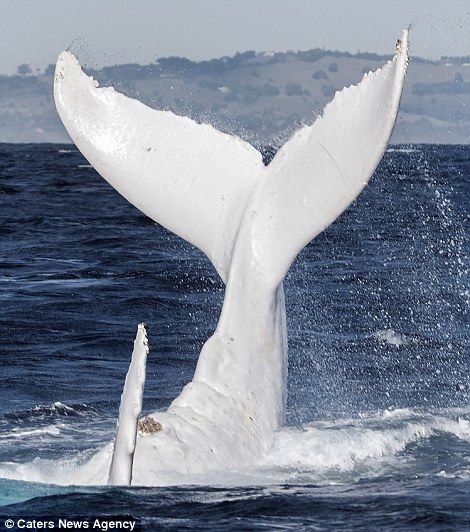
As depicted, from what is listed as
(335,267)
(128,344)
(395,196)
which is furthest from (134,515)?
(395,196)

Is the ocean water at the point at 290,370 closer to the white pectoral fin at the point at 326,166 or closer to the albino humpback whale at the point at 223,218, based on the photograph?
the albino humpback whale at the point at 223,218

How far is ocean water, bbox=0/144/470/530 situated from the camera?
290 inches

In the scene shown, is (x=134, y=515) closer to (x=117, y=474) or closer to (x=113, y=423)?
(x=117, y=474)

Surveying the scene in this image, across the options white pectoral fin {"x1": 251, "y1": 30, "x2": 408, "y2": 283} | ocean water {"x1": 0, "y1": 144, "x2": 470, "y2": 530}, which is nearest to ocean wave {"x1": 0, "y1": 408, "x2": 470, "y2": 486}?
ocean water {"x1": 0, "y1": 144, "x2": 470, "y2": 530}

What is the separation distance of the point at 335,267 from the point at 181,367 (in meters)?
7.17

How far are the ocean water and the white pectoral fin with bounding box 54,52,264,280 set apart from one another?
1.59 metres

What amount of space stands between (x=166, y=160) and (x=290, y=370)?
14.3 ft

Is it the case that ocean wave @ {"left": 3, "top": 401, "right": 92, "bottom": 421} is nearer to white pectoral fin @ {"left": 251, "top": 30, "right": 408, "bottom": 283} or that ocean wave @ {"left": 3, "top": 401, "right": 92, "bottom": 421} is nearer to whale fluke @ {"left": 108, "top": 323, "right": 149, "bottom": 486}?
white pectoral fin @ {"left": 251, "top": 30, "right": 408, "bottom": 283}

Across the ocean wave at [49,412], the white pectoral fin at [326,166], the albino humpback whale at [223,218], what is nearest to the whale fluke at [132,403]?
the albino humpback whale at [223,218]

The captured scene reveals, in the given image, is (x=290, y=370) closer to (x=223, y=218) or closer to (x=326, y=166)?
(x=223, y=218)

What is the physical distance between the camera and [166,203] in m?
8.62

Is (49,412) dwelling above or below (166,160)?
below

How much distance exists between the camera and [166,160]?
859 centimetres

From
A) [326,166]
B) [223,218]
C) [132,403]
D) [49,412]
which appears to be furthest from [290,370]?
[132,403]
